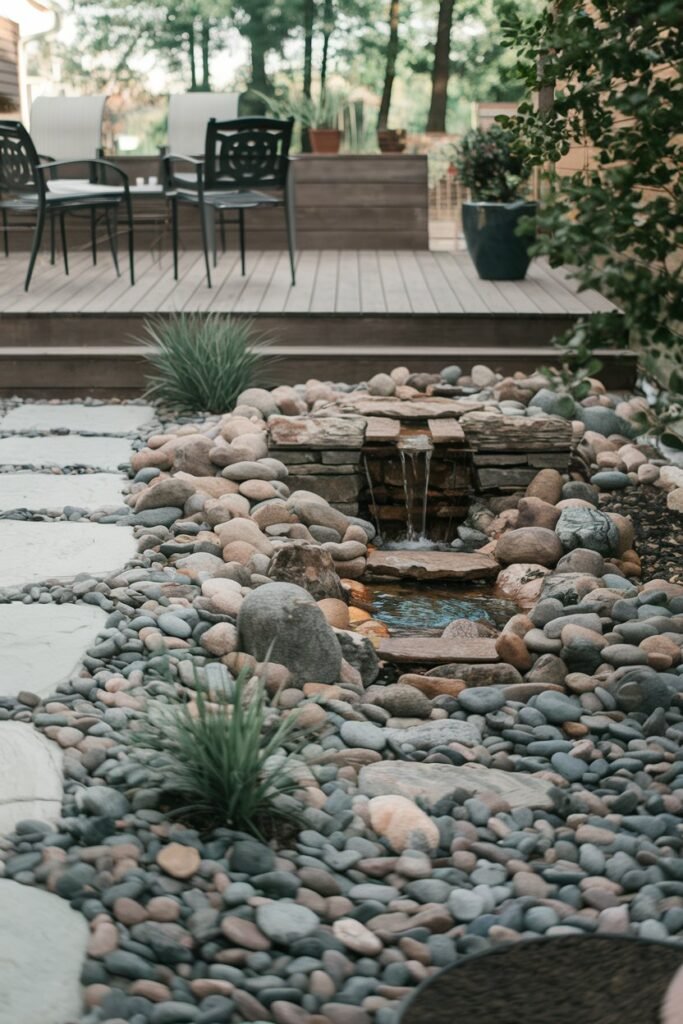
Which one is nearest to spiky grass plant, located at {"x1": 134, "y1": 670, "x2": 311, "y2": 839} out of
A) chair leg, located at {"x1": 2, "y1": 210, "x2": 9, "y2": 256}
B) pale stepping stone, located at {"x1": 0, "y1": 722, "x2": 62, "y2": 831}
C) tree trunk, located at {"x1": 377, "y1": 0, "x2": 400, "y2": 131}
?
pale stepping stone, located at {"x1": 0, "y1": 722, "x2": 62, "y2": 831}

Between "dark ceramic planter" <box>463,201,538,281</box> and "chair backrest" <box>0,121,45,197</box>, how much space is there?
2.22 meters

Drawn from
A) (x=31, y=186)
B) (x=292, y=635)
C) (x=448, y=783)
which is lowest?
(x=448, y=783)

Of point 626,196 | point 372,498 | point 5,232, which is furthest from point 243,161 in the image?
point 626,196

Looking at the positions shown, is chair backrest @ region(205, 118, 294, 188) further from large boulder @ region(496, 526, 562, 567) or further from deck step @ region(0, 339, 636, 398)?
large boulder @ region(496, 526, 562, 567)

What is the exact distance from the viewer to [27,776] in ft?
→ 6.48

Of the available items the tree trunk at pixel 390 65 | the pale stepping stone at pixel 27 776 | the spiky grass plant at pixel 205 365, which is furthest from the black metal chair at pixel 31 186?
the tree trunk at pixel 390 65

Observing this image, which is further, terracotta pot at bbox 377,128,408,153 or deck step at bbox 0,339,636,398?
terracotta pot at bbox 377,128,408,153

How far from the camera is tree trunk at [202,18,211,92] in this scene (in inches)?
501

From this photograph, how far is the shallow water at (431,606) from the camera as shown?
319 cm

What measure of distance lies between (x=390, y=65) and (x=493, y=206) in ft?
21.4

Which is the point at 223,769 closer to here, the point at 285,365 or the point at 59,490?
the point at 59,490

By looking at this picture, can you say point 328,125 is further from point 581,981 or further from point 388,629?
point 581,981

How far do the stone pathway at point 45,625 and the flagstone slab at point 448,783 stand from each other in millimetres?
541

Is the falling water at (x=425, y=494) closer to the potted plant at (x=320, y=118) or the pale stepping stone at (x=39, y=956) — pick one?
the pale stepping stone at (x=39, y=956)
